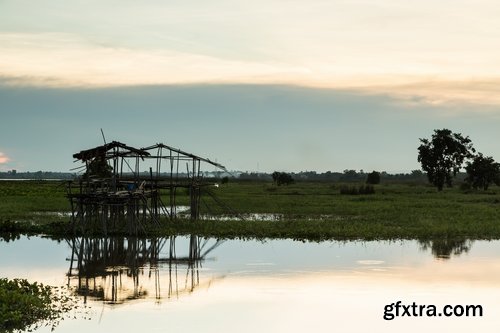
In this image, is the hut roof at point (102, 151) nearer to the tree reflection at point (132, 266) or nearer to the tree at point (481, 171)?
the tree reflection at point (132, 266)

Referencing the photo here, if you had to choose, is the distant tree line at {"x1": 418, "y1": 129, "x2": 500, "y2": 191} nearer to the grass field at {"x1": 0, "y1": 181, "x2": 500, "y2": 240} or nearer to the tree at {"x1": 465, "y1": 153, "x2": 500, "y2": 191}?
the tree at {"x1": 465, "y1": 153, "x2": 500, "y2": 191}

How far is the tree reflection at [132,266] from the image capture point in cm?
2166

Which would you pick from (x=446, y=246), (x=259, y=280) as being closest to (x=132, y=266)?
(x=259, y=280)

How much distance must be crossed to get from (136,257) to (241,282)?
6.62 metres

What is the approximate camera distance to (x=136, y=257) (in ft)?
93.6

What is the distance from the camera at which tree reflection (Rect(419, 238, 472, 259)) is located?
29.9 metres

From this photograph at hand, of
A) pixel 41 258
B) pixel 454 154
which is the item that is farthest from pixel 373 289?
pixel 454 154

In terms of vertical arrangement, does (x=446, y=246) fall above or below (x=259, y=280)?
above

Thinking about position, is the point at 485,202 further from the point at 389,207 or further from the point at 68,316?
the point at 68,316

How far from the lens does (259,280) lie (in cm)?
2358

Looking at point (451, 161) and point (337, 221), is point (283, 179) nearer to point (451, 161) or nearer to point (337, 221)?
point (451, 161)

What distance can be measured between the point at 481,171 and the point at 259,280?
76040 millimetres

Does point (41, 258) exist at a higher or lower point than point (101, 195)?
lower

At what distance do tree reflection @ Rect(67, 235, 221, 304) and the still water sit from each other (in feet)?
0.12
